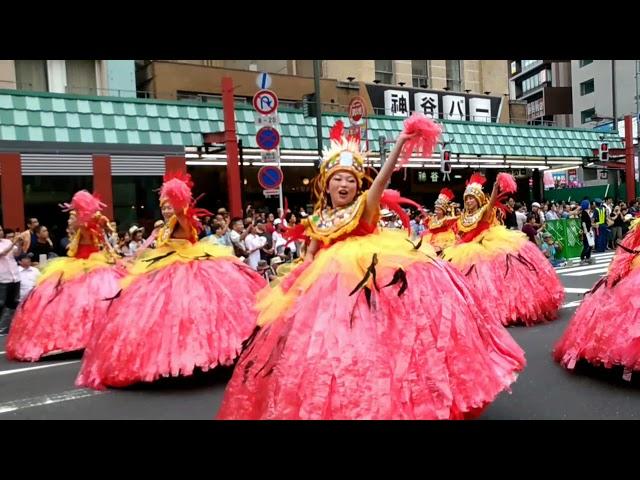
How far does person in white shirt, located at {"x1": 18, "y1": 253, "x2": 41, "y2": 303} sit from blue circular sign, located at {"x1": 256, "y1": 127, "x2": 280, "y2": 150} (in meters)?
4.24

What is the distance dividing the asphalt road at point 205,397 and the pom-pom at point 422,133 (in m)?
1.91

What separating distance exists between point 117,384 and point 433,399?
123 inches

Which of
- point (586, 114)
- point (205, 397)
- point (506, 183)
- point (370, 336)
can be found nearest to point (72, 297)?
point (205, 397)

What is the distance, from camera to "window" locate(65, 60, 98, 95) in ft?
56.1

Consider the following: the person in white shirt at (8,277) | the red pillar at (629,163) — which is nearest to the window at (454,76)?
the red pillar at (629,163)

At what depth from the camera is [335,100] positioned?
77.0ft

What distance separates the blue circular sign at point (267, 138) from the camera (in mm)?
10805

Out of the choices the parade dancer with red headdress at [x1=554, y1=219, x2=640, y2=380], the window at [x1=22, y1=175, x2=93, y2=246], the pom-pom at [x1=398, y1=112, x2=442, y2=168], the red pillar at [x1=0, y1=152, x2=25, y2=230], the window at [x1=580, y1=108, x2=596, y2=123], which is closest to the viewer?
the pom-pom at [x1=398, y1=112, x2=442, y2=168]

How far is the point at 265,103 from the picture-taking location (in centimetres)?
1144

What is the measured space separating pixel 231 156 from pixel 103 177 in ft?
11.1

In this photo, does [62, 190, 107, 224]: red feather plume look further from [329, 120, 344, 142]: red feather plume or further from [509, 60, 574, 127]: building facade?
[509, 60, 574, 127]: building facade

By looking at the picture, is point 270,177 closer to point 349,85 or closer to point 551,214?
point 551,214

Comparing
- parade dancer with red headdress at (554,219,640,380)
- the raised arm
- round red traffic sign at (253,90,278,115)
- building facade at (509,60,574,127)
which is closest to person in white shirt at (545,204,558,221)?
round red traffic sign at (253,90,278,115)
